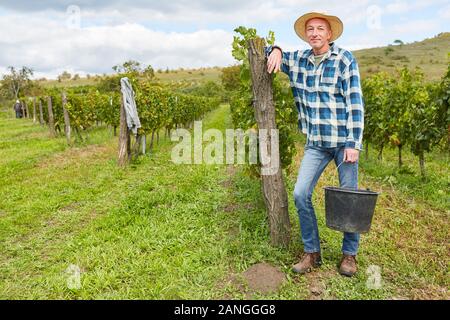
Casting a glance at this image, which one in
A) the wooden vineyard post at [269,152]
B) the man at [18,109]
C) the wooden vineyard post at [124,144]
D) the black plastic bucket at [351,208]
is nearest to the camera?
the black plastic bucket at [351,208]

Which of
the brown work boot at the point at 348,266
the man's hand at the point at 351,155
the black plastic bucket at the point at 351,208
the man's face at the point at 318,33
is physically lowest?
the brown work boot at the point at 348,266

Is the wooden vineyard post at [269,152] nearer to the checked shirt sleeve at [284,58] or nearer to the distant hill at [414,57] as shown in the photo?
A: the checked shirt sleeve at [284,58]

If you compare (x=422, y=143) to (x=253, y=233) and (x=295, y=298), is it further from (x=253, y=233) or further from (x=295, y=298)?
(x=295, y=298)

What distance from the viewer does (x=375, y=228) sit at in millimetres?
4582

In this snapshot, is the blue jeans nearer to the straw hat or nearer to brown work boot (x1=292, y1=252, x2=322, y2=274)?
brown work boot (x1=292, y1=252, x2=322, y2=274)

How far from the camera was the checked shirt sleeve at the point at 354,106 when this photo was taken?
10.3ft

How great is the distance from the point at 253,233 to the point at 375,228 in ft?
4.75

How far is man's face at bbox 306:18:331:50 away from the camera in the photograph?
3.23 meters

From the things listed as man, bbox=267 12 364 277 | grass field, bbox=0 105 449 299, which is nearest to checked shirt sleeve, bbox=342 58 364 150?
man, bbox=267 12 364 277

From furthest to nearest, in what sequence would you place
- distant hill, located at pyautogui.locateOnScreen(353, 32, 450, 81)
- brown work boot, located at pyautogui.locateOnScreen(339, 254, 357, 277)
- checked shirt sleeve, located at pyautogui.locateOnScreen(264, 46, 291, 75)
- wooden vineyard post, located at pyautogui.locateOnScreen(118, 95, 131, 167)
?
1. distant hill, located at pyautogui.locateOnScreen(353, 32, 450, 81)
2. wooden vineyard post, located at pyautogui.locateOnScreen(118, 95, 131, 167)
3. checked shirt sleeve, located at pyautogui.locateOnScreen(264, 46, 291, 75)
4. brown work boot, located at pyautogui.locateOnScreen(339, 254, 357, 277)

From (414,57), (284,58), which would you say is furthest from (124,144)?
(414,57)

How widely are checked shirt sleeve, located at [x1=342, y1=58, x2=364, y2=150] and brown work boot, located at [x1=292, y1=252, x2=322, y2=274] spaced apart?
101 cm

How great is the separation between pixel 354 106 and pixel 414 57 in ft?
143

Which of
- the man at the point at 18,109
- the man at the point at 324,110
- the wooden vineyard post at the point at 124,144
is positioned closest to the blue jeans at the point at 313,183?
the man at the point at 324,110
